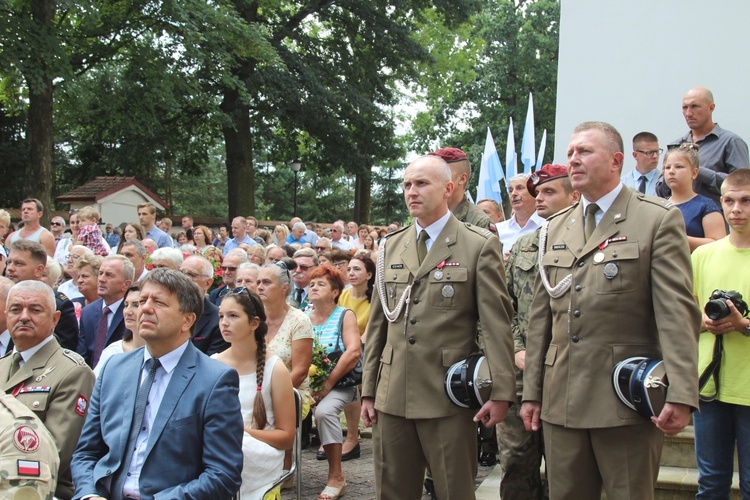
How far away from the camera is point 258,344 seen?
437 cm

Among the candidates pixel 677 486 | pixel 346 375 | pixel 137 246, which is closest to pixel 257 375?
pixel 346 375

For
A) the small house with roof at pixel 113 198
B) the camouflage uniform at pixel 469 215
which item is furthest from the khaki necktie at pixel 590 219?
the small house with roof at pixel 113 198

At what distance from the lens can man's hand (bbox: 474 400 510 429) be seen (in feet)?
11.0

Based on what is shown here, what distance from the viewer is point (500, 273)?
3602 mm

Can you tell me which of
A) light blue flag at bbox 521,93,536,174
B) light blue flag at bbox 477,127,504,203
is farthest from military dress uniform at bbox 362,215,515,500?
light blue flag at bbox 477,127,504,203

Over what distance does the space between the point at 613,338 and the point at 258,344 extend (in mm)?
2121

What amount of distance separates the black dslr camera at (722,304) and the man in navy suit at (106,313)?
383 centimetres

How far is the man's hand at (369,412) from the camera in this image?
3.68m

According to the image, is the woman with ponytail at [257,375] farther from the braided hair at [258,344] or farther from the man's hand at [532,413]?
the man's hand at [532,413]

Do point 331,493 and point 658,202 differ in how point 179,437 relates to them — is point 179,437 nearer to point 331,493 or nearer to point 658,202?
point 658,202

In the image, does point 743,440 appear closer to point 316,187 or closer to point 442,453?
point 442,453

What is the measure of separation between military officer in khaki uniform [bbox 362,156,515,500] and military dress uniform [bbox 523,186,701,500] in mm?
340

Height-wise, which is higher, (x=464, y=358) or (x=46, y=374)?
(x=464, y=358)

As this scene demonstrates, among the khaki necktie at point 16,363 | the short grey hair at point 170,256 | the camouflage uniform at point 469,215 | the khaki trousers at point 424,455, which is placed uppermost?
the camouflage uniform at point 469,215
